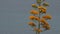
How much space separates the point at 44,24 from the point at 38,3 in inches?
4.6

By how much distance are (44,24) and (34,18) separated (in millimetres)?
58

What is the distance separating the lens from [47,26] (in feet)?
1.55

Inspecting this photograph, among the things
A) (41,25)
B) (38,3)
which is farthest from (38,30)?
(38,3)

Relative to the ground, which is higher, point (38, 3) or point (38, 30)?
point (38, 3)

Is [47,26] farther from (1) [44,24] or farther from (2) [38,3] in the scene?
(2) [38,3]

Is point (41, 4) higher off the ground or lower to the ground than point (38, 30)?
higher

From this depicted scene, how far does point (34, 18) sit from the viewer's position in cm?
49

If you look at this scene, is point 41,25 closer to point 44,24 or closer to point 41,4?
point 44,24

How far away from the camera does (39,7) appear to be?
490mm

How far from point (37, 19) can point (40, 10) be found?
49mm

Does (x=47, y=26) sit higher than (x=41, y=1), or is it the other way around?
(x=41, y=1)

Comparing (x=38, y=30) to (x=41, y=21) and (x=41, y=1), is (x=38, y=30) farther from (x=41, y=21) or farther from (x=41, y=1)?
(x=41, y=1)

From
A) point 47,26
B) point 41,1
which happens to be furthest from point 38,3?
point 47,26

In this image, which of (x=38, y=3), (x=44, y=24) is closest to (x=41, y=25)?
(x=44, y=24)
